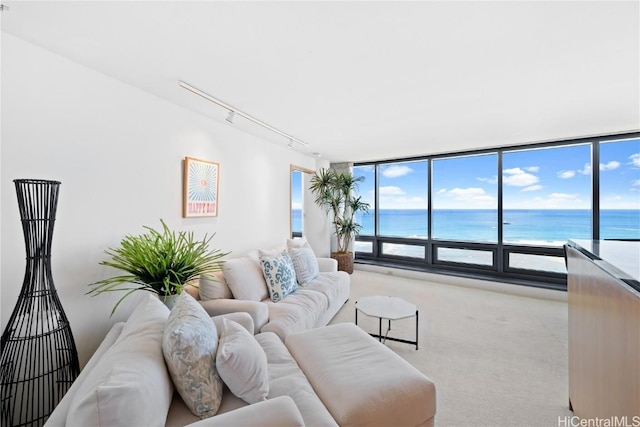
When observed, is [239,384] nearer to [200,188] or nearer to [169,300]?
[169,300]

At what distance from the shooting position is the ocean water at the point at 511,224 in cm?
389

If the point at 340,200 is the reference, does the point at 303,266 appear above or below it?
below

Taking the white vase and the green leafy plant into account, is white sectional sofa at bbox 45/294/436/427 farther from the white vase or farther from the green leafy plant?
the green leafy plant

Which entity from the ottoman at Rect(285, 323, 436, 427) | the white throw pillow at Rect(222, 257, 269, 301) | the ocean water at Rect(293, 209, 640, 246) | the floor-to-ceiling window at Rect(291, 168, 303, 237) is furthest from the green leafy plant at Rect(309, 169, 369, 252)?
the ottoman at Rect(285, 323, 436, 427)

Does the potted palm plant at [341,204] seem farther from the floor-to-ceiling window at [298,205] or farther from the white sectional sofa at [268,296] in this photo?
the white sectional sofa at [268,296]

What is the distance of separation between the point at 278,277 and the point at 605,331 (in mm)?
2422

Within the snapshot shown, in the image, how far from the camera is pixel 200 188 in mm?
2943

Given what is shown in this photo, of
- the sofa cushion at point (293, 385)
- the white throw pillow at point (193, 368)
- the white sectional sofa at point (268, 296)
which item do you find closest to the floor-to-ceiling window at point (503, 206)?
the white sectional sofa at point (268, 296)

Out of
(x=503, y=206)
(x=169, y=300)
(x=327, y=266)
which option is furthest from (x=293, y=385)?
(x=503, y=206)

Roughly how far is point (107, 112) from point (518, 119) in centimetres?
426

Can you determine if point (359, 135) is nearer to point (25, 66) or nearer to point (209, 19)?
point (209, 19)

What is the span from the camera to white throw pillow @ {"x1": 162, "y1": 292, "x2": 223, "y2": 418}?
1.13 m

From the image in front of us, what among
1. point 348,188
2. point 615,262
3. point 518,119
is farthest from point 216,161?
point 518,119

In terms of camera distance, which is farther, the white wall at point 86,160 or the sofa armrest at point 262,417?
the white wall at point 86,160
